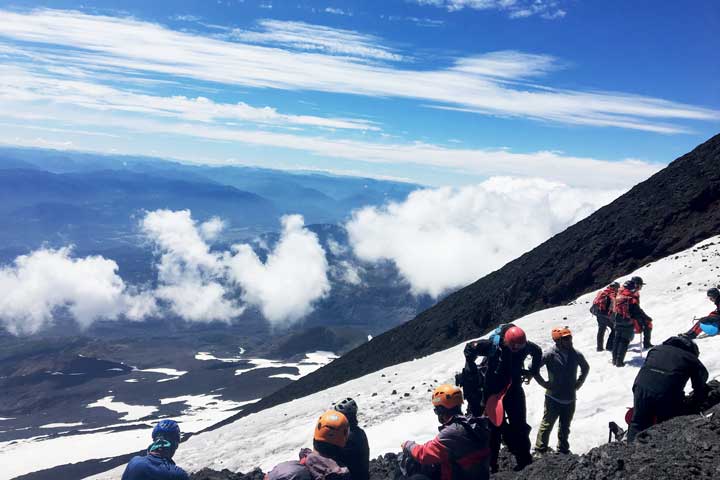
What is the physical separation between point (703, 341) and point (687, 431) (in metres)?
6.89

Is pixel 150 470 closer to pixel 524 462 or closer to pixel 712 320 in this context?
pixel 524 462

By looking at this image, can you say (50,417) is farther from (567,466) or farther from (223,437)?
(567,466)

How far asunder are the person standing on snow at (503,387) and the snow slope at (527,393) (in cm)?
239

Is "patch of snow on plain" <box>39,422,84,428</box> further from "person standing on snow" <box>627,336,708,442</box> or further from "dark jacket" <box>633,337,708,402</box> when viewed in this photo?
"dark jacket" <box>633,337,708,402</box>

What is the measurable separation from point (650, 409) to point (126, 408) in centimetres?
15760

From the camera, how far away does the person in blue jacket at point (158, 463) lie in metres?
6.36

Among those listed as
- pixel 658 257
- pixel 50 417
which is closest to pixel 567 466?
pixel 658 257

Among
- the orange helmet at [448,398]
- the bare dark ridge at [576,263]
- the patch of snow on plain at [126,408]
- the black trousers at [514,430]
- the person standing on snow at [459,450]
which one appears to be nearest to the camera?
the person standing on snow at [459,450]

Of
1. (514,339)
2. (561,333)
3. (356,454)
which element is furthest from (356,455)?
(561,333)

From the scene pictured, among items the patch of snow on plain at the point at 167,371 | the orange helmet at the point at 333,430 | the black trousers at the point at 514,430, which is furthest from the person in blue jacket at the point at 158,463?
the patch of snow on plain at the point at 167,371

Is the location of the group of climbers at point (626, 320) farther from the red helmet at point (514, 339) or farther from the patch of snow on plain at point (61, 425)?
the patch of snow on plain at point (61, 425)

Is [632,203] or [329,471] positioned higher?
[632,203]

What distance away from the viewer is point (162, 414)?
13162 cm

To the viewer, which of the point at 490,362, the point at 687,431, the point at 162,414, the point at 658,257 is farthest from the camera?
the point at 162,414
